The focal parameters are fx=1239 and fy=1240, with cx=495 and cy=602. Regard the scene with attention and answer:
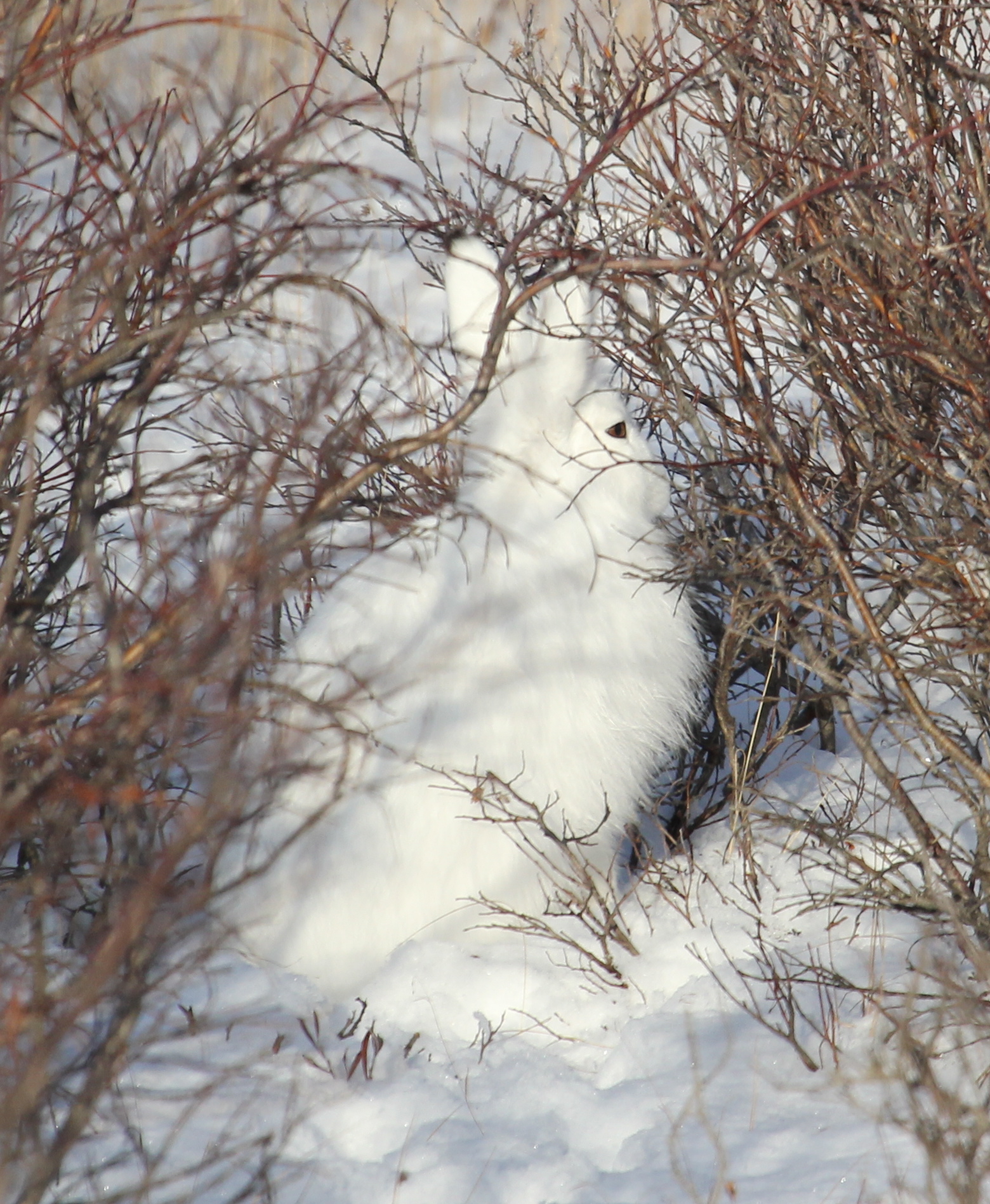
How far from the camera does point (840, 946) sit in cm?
299

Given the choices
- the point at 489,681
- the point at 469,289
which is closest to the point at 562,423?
the point at 469,289

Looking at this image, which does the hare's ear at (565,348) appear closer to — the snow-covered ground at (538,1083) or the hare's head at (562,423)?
the hare's head at (562,423)

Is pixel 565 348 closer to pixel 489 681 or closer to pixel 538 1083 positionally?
pixel 489 681

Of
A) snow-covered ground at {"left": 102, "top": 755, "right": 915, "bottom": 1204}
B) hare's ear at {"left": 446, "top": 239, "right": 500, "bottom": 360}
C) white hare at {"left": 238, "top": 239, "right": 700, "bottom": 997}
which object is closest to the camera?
snow-covered ground at {"left": 102, "top": 755, "right": 915, "bottom": 1204}

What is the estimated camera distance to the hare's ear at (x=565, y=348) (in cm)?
295

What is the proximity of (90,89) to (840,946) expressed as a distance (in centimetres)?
249

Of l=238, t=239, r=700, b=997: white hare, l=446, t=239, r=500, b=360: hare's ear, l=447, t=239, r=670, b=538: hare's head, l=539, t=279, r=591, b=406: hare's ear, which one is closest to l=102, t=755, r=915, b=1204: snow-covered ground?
l=238, t=239, r=700, b=997: white hare

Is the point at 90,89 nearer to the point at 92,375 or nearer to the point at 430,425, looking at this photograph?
the point at 92,375

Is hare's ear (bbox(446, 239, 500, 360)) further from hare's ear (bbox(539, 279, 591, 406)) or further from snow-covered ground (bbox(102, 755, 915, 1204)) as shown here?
snow-covered ground (bbox(102, 755, 915, 1204))

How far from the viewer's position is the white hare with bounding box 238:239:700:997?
114 inches

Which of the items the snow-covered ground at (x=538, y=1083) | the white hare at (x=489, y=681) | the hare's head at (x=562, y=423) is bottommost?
the snow-covered ground at (x=538, y=1083)

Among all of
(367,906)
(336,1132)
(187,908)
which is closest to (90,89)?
(187,908)

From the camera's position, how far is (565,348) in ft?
9.74

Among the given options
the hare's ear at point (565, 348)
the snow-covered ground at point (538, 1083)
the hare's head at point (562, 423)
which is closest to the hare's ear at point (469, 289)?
the hare's head at point (562, 423)
